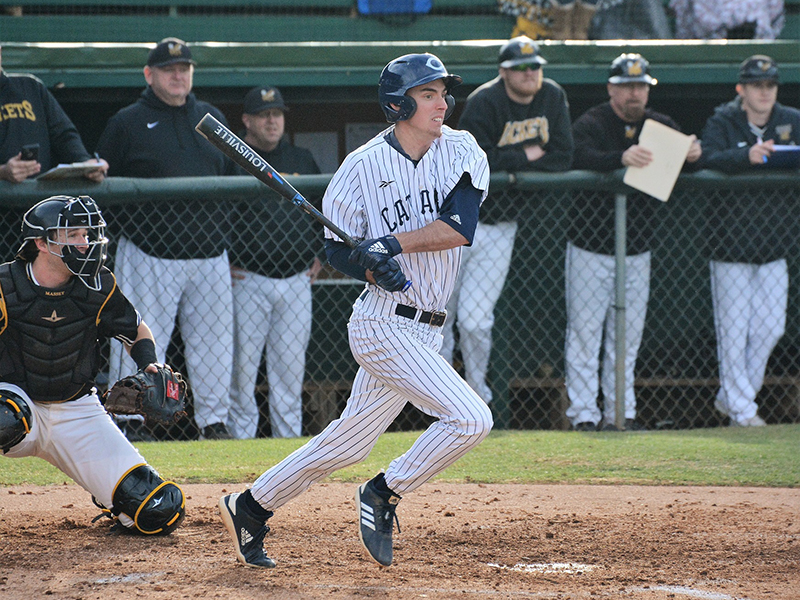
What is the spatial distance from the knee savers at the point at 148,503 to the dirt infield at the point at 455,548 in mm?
53

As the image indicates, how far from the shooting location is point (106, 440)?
390cm

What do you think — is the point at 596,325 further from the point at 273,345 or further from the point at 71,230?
the point at 71,230

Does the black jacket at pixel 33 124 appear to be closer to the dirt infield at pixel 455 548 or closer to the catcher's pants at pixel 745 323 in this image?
the dirt infield at pixel 455 548

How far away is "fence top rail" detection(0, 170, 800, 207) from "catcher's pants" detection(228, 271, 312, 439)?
561 millimetres

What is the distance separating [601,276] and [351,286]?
1633mm

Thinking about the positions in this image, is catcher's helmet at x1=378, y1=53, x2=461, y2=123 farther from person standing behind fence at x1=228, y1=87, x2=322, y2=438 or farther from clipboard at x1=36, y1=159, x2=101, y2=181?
person standing behind fence at x1=228, y1=87, x2=322, y2=438

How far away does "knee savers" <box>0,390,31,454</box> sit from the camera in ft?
11.6

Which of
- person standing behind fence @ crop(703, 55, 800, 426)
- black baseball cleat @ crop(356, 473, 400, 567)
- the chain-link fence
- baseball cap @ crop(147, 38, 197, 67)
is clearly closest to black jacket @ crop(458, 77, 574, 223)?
the chain-link fence

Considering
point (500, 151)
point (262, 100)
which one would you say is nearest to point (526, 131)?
point (500, 151)

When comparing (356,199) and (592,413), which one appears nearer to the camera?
(356,199)

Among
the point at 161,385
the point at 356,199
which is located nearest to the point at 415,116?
the point at 356,199

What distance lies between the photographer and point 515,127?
19.9 ft

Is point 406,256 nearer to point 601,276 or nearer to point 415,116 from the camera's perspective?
point 415,116

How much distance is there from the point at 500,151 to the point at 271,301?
1.57 meters
